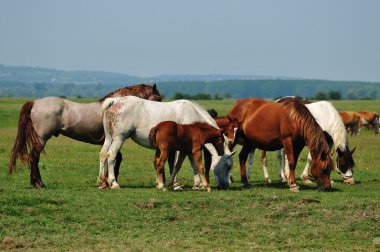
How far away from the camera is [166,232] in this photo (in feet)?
36.2

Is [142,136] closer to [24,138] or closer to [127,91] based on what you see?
[127,91]

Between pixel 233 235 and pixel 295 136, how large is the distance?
4.90 m

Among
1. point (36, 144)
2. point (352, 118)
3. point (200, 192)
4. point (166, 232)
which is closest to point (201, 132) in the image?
point (200, 192)

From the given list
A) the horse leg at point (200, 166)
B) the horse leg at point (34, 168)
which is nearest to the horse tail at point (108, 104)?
the horse leg at point (34, 168)

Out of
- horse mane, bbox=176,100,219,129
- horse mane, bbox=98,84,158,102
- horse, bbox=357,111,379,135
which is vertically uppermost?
horse mane, bbox=98,84,158,102

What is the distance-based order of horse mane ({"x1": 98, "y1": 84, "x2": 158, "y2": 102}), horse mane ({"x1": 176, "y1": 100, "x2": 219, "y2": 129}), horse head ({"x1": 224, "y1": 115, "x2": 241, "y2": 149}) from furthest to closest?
horse mane ({"x1": 98, "y1": 84, "x2": 158, "y2": 102}) < horse head ({"x1": 224, "y1": 115, "x2": 241, "y2": 149}) < horse mane ({"x1": 176, "y1": 100, "x2": 219, "y2": 129})

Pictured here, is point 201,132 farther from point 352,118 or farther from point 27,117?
point 352,118

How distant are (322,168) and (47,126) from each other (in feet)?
17.9

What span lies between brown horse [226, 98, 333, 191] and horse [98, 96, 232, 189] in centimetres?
69

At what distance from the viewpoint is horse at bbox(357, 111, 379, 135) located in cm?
4386

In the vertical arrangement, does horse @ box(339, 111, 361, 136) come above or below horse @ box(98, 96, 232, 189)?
below

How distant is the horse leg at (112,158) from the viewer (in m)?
15.2

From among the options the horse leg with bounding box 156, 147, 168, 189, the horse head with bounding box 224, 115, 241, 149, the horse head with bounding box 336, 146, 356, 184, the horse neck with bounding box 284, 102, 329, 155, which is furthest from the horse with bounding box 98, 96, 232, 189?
the horse head with bounding box 336, 146, 356, 184

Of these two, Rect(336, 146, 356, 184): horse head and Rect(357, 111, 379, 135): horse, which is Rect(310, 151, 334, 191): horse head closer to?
Rect(336, 146, 356, 184): horse head
